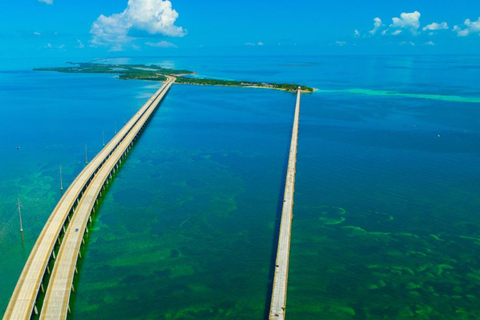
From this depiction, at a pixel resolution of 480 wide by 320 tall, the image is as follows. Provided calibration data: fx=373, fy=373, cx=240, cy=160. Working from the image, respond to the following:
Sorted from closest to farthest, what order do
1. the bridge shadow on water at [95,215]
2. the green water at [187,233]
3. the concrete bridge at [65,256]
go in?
the concrete bridge at [65,256] < the green water at [187,233] < the bridge shadow on water at [95,215]

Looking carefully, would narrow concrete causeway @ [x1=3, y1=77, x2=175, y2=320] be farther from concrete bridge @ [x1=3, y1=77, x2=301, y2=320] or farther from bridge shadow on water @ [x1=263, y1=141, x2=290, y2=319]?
bridge shadow on water @ [x1=263, y1=141, x2=290, y2=319]

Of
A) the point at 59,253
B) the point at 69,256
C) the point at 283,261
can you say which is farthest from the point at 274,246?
the point at 59,253

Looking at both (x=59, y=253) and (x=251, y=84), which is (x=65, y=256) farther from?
(x=251, y=84)

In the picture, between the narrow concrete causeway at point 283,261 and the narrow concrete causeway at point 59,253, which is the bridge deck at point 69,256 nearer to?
the narrow concrete causeway at point 59,253

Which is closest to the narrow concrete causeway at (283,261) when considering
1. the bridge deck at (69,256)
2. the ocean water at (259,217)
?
the ocean water at (259,217)

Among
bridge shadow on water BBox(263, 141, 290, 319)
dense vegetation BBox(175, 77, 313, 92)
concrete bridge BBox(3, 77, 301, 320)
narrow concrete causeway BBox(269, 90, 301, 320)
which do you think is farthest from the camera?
dense vegetation BBox(175, 77, 313, 92)

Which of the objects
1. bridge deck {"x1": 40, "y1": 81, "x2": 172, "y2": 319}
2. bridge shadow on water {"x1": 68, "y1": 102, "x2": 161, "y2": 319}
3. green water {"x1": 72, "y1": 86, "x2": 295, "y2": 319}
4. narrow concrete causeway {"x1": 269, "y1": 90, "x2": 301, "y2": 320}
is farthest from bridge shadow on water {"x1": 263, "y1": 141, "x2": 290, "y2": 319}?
bridge deck {"x1": 40, "y1": 81, "x2": 172, "y2": 319}
